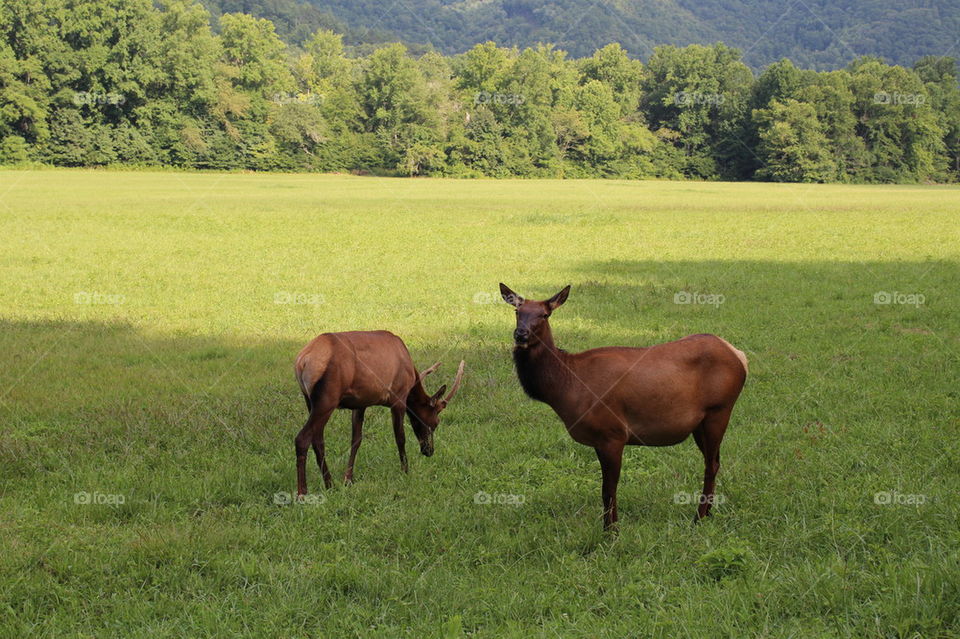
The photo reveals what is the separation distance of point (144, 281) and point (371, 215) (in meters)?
16.9

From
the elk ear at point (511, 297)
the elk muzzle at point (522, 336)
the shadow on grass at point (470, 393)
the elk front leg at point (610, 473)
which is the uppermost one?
the elk ear at point (511, 297)

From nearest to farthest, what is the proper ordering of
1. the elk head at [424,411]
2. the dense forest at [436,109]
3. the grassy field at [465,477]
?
1. the grassy field at [465,477]
2. the elk head at [424,411]
3. the dense forest at [436,109]

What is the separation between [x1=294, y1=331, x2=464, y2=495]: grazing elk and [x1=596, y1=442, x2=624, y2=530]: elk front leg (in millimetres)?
2208

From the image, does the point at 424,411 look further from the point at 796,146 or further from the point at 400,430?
the point at 796,146

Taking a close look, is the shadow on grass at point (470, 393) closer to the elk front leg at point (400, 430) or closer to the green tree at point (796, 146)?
the elk front leg at point (400, 430)

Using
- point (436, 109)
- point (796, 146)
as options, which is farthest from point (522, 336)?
A: point (796, 146)

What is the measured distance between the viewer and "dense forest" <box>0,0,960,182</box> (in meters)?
77.6

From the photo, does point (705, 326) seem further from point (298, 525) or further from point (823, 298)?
point (298, 525)

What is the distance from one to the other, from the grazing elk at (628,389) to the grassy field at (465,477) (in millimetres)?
644

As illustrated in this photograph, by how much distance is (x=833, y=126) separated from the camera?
9319 cm

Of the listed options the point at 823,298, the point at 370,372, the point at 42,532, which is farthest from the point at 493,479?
the point at 823,298

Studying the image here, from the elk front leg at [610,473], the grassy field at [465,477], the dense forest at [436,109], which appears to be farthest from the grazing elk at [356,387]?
the dense forest at [436,109]

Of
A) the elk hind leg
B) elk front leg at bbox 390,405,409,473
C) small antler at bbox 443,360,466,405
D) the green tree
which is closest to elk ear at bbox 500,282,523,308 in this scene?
small antler at bbox 443,360,466,405

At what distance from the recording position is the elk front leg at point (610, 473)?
640 centimetres
